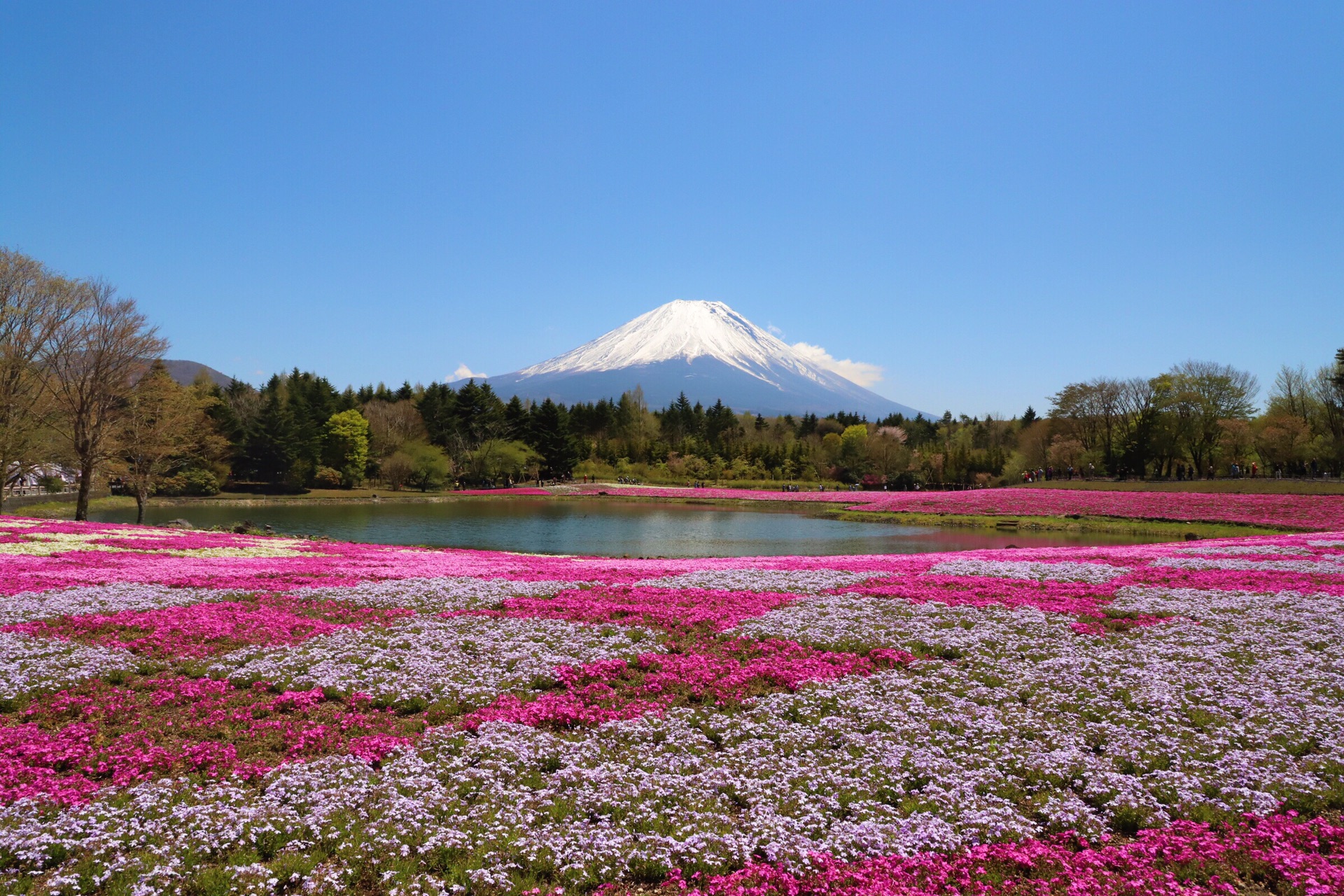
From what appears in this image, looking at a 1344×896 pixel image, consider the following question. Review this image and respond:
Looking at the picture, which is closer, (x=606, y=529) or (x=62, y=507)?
(x=606, y=529)

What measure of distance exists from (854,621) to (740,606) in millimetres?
2629

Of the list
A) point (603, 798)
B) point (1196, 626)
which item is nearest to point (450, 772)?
point (603, 798)

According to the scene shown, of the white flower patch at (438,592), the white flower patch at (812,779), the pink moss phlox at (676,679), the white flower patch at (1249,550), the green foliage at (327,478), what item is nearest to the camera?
the white flower patch at (812,779)

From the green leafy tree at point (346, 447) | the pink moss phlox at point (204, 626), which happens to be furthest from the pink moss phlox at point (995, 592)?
the green leafy tree at point (346, 447)

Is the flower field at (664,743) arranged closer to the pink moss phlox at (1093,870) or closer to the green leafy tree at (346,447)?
the pink moss phlox at (1093,870)

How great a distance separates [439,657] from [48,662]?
559cm

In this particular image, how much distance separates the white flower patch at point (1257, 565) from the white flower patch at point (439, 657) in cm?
1916

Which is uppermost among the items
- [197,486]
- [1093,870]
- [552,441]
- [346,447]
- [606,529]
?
[552,441]

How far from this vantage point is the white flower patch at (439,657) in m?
10.1

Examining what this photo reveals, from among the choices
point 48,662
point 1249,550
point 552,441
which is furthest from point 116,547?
point 552,441

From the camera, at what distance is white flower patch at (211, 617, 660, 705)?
398 inches

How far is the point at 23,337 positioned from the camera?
37.2 m

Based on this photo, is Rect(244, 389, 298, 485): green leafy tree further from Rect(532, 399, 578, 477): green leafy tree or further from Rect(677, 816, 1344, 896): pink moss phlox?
Rect(677, 816, 1344, 896): pink moss phlox

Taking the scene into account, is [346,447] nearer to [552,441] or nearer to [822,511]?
[552,441]
